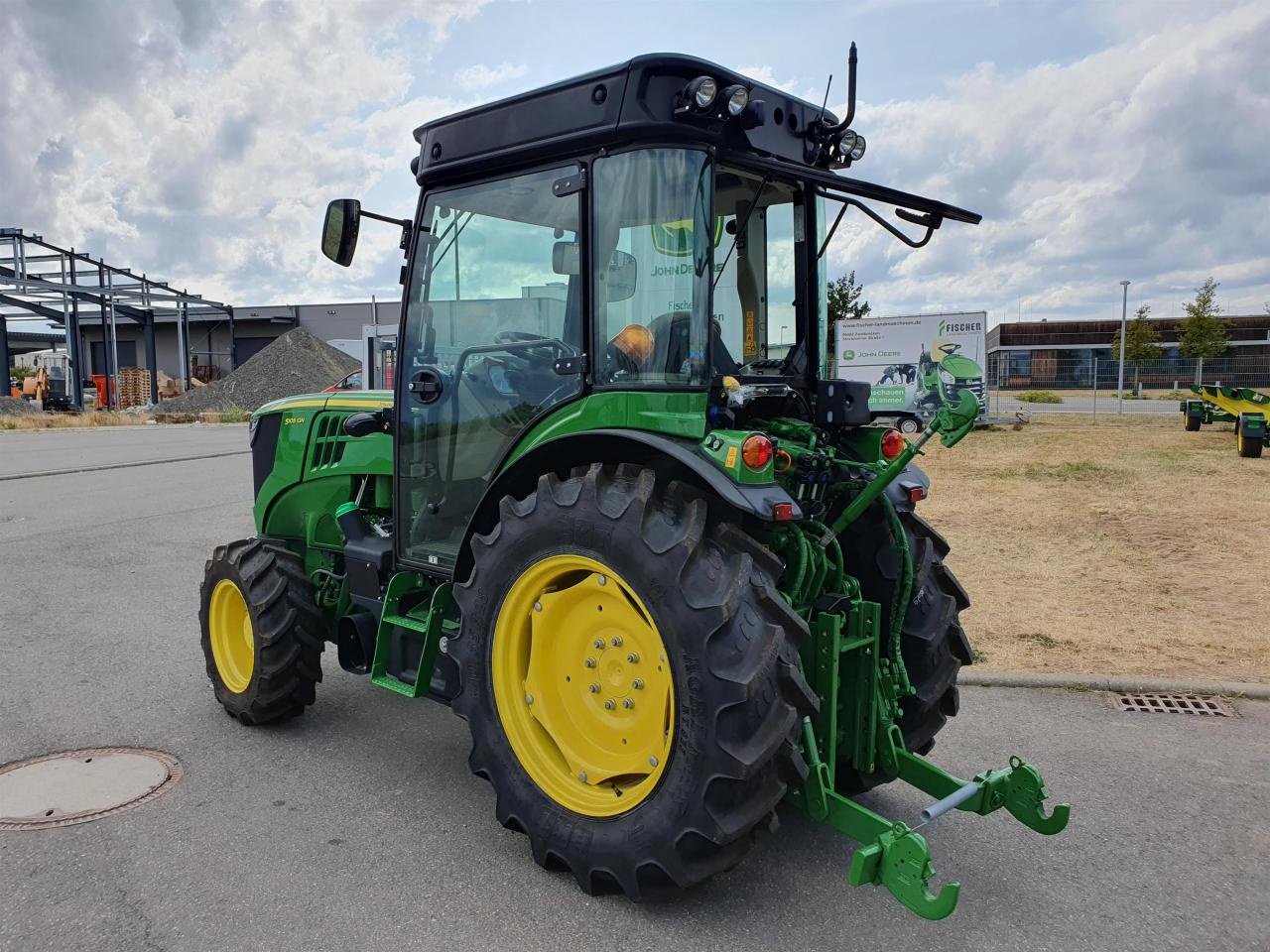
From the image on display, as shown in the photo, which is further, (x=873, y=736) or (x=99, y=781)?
(x=99, y=781)

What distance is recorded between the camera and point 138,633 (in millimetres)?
6379

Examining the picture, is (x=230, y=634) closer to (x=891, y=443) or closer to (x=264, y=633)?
(x=264, y=633)

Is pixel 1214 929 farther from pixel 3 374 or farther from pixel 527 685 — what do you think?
pixel 3 374

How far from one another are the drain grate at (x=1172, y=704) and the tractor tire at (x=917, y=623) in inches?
67.6

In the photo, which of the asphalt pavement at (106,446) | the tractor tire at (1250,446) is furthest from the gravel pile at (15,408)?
the tractor tire at (1250,446)

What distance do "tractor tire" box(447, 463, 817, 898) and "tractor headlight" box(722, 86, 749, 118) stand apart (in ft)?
4.04

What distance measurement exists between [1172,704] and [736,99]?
4023mm

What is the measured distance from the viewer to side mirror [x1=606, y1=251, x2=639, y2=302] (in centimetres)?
339

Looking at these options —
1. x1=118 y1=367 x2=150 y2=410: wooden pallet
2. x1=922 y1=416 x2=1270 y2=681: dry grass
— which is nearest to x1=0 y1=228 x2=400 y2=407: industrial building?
x1=118 y1=367 x2=150 y2=410: wooden pallet

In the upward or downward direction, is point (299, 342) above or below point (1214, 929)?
above

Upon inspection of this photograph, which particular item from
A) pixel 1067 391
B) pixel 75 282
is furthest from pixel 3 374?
pixel 1067 391

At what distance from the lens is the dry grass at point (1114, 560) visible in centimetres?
589

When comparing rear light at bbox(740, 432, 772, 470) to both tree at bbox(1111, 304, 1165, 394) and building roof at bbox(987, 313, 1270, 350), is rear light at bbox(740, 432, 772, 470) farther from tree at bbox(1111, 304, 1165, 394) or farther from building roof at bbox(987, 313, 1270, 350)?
building roof at bbox(987, 313, 1270, 350)

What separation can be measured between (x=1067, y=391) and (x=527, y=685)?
53.0 m
